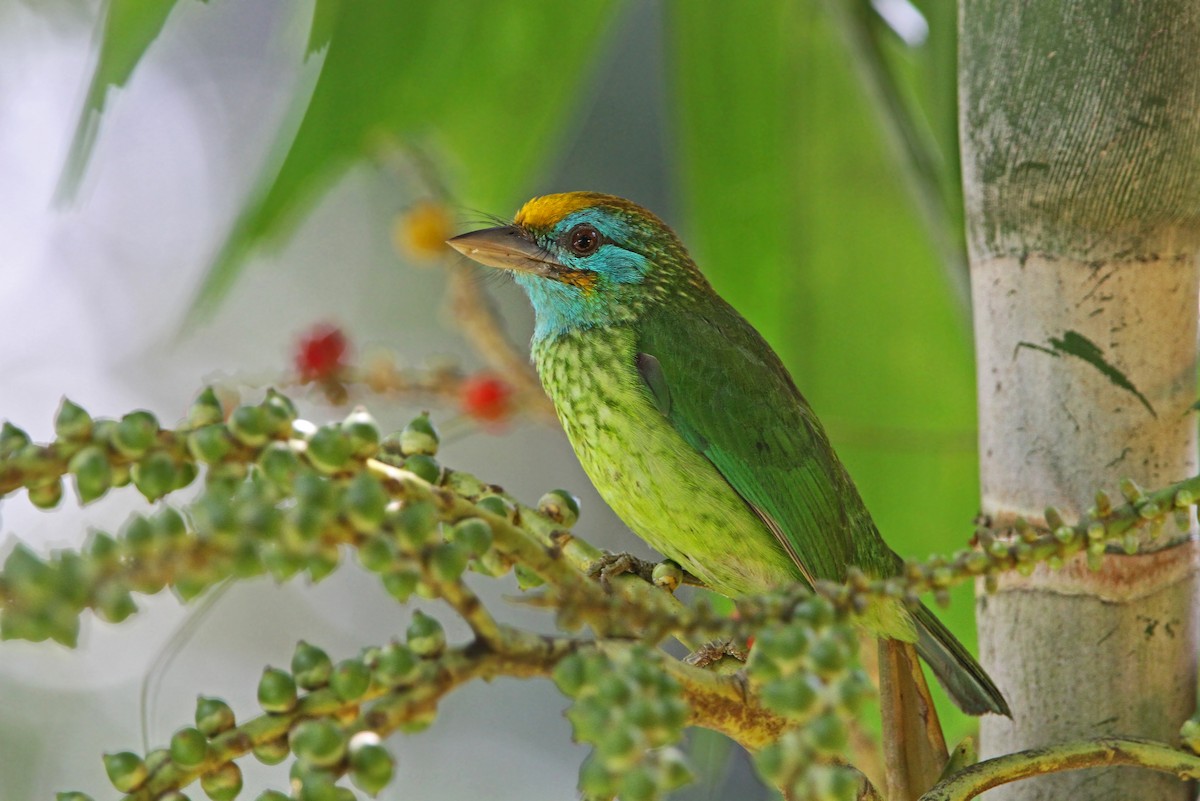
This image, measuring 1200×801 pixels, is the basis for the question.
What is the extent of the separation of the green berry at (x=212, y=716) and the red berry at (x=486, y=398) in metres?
1.15

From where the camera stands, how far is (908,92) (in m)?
2.07

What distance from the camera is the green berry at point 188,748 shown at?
63 cm

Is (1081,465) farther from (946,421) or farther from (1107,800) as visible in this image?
(946,421)

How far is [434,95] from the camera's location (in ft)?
6.23

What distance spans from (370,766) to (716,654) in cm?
57

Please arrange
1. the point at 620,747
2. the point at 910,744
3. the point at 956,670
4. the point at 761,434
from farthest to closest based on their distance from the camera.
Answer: the point at 761,434, the point at 956,670, the point at 910,744, the point at 620,747

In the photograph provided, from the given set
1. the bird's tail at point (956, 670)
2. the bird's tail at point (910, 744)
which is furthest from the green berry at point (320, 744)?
the bird's tail at point (956, 670)

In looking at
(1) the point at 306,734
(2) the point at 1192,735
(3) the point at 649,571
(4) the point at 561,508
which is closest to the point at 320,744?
(1) the point at 306,734

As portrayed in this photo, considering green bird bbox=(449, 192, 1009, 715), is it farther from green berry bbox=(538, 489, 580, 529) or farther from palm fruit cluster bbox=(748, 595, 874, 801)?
palm fruit cluster bbox=(748, 595, 874, 801)

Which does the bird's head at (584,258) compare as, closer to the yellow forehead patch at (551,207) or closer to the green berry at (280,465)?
the yellow forehead patch at (551,207)

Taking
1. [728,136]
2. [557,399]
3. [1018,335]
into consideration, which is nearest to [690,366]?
[557,399]

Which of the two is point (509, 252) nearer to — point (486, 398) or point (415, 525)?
point (486, 398)

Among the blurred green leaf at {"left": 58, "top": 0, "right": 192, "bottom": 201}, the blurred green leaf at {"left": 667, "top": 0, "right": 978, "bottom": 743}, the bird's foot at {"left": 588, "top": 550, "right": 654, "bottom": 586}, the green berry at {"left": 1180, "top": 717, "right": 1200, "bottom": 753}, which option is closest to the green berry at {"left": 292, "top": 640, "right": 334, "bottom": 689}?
the bird's foot at {"left": 588, "top": 550, "right": 654, "bottom": 586}

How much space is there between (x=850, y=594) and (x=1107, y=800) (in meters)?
0.48
